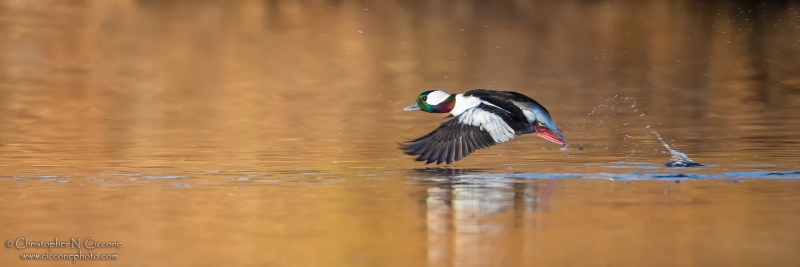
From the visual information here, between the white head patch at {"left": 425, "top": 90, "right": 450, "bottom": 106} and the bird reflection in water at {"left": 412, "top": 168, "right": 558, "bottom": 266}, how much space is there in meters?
0.96

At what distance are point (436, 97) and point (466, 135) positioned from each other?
120cm

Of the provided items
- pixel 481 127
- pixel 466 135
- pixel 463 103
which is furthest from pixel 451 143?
pixel 463 103

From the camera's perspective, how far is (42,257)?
254 inches

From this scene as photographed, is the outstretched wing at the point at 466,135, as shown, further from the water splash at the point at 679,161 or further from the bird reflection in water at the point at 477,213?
the water splash at the point at 679,161

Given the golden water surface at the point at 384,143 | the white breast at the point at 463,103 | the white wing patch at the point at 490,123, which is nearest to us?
the golden water surface at the point at 384,143

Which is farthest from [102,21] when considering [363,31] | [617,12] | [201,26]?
[617,12]

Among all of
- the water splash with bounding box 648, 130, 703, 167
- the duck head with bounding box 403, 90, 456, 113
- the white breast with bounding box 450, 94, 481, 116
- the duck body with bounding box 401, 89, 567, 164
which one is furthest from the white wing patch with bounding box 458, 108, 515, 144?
the water splash with bounding box 648, 130, 703, 167

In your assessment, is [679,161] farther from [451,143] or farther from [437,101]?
[437,101]

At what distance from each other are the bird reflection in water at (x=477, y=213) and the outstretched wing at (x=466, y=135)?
141 mm

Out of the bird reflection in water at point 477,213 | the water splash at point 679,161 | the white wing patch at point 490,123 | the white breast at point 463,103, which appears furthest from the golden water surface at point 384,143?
the white breast at point 463,103

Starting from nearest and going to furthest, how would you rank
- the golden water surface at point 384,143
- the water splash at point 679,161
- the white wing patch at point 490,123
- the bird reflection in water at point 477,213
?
the bird reflection in water at point 477,213
the golden water surface at point 384,143
the white wing patch at point 490,123
the water splash at point 679,161

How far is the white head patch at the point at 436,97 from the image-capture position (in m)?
10.6

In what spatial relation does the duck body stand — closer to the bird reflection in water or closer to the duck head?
the bird reflection in water

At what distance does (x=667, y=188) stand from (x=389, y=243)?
8.25ft
